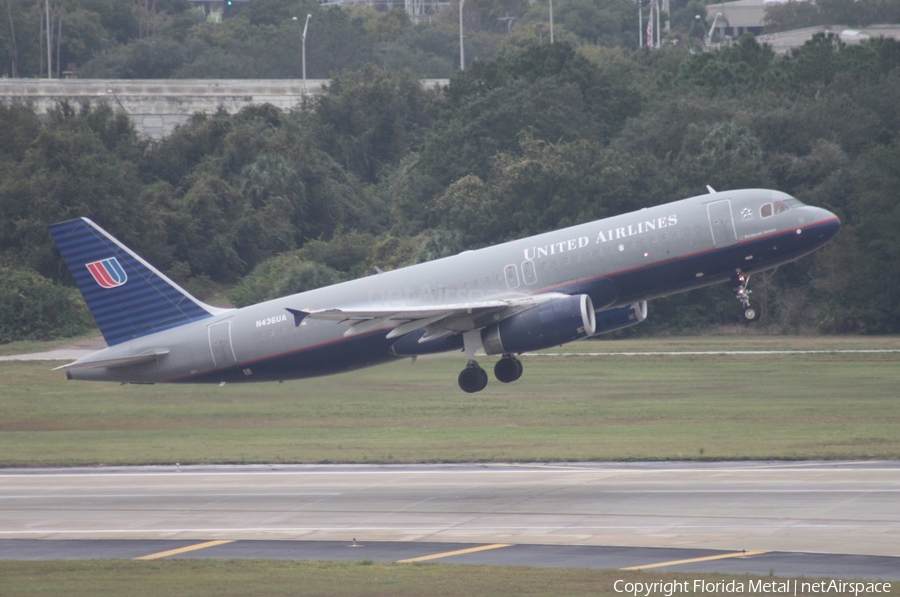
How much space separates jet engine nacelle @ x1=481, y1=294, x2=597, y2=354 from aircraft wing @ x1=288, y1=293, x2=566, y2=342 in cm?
42

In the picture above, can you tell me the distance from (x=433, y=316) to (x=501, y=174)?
60803 mm

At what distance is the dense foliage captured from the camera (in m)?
86.7

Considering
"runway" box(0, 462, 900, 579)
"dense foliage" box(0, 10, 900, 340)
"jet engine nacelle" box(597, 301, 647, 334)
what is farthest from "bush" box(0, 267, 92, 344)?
"jet engine nacelle" box(597, 301, 647, 334)

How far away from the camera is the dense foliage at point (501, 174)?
86.7 m

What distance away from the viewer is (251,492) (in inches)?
1645

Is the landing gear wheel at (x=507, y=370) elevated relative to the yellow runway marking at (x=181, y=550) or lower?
elevated

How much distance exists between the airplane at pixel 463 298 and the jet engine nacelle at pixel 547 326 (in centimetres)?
4

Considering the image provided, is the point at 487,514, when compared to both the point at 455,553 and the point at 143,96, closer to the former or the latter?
the point at 455,553

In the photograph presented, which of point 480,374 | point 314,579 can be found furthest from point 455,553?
point 480,374

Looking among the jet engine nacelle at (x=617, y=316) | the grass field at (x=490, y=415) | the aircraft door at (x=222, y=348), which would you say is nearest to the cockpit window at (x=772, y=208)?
the jet engine nacelle at (x=617, y=316)

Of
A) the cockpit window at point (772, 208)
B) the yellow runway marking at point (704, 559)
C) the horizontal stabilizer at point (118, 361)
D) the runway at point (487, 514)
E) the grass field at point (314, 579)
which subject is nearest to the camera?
the grass field at point (314, 579)

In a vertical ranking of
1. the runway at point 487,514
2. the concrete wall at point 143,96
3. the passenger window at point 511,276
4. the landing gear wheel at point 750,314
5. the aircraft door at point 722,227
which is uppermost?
the concrete wall at point 143,96

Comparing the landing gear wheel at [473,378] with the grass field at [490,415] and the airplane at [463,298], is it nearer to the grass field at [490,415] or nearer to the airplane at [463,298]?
the airplane at [463,298]

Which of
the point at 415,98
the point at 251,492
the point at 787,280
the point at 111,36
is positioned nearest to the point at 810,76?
the point at 787,280
